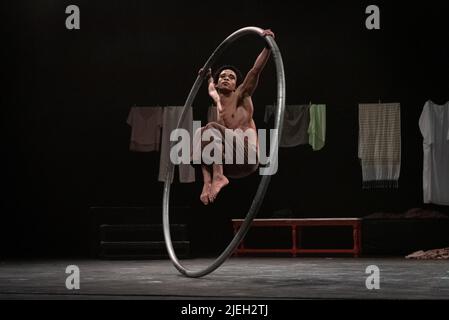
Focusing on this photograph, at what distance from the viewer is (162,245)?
12.1m

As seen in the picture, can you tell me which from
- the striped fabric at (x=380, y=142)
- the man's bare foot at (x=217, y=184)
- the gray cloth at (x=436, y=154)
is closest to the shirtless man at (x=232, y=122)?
the man's bare foot at (x=217, y=184)

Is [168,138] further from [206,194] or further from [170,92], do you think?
[206,194]

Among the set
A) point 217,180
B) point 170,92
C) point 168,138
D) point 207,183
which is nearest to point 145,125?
point 168,138

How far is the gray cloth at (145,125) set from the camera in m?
13.1

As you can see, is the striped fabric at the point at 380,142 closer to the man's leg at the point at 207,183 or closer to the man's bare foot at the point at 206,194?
the man's leg at the point at 207,183

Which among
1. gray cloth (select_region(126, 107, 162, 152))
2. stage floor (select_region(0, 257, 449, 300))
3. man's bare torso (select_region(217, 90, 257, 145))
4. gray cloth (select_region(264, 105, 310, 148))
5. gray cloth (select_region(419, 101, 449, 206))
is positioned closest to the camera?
stage floor (select_region(0, 257, 449, 300))

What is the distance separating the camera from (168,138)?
12992 mm

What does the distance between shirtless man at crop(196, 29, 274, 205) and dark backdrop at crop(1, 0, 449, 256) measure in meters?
4.61

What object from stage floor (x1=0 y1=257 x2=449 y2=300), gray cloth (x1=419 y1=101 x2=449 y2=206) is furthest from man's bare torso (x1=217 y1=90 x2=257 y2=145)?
gray cloth (x1=419 y1=101 x2=449 y2=206)

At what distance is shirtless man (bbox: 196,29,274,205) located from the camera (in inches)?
305

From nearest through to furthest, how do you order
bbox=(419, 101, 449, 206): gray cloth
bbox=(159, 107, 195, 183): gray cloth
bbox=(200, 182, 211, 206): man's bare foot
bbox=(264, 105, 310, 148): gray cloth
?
bbox=(200, 182, 211, 206): man's bare foot, bbox=(419, 101, 449, 206): gray cloth, bbox=(264, 105, 310, 148): gray cloth, bbox=(159, 107, 195, 183): gray cloth

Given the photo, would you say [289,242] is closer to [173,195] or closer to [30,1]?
[173,195]

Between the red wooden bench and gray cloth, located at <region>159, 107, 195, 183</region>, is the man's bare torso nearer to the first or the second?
the red wooden bench

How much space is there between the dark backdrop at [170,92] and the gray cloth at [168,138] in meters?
0.38
